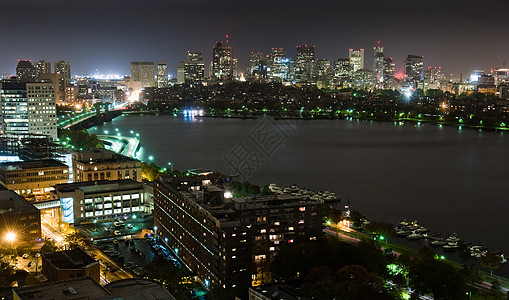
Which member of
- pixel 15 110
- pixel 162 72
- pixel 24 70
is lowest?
pixel 15 110

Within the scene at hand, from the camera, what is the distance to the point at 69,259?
14.8 feet

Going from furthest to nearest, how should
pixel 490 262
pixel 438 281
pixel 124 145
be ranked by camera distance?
pixel 124 145 < pixel 490 262 < pixel 438 281

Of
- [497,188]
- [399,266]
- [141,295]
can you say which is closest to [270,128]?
[497,188]

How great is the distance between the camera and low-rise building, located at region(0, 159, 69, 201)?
757cm

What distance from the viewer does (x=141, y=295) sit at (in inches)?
137

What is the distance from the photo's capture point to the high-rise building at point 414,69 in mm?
42875

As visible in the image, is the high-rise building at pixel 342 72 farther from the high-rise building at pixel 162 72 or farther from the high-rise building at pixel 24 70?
the high-rise building at pixel 24 70

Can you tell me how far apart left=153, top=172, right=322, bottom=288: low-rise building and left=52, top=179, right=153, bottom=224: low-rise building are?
1.56 meters

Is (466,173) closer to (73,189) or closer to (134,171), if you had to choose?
(134,171)

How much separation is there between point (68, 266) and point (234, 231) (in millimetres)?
1320

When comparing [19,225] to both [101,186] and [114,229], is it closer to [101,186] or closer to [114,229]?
[114,229]

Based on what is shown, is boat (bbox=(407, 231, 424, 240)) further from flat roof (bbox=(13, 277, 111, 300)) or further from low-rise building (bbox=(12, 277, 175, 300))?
flat roof (bbox=(13, 277, 111, 300))

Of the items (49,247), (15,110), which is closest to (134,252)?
(49,247)

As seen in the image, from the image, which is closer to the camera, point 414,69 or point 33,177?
point 33,177
